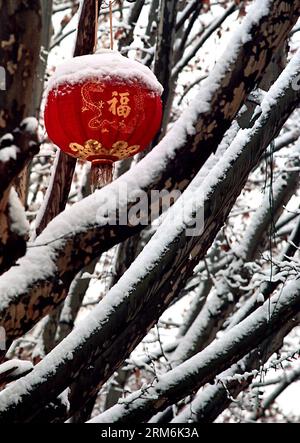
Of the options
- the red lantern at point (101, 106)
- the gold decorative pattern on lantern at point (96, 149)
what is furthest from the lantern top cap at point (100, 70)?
the gold decorative pattern on lantern at point (96, 149)

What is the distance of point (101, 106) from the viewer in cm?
302

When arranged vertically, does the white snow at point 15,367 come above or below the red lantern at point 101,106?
below

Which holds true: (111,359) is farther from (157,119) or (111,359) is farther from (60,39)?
(60,39)

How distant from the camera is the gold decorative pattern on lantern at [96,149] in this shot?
314 cm

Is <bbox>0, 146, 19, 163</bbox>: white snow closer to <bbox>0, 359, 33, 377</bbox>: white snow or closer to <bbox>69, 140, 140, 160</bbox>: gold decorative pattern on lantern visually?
<bbox>0, 359, 33, 377</bbox>: white snow

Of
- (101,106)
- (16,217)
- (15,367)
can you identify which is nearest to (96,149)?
(101,106)

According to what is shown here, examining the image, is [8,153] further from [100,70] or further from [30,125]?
[100,70]

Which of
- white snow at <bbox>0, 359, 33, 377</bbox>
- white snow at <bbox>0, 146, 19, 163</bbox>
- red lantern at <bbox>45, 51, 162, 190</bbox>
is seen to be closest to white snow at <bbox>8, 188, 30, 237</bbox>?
white snow at <bbox>0, 146, 19, 163</bbox>

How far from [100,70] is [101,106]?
0.16 metres

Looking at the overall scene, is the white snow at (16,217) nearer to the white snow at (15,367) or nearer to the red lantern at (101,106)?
the white snow at (15,367)

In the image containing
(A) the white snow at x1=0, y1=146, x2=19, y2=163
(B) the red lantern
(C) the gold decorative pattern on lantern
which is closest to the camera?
(A) the white snow at x1=0, y1=146, x2=19, y2=163

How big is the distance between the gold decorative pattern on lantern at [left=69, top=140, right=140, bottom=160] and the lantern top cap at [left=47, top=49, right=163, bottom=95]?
0.29m

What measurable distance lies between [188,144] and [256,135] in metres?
1.09

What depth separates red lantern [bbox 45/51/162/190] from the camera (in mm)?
3021
